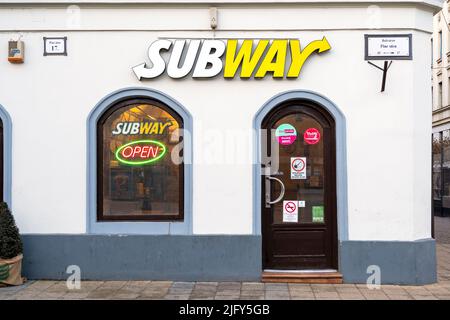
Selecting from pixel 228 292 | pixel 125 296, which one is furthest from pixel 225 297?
pixel 125 296

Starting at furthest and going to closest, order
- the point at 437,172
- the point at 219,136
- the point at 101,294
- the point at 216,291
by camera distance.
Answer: the point at 437,172, the point at 219,136, the point at 216,291, the point at 101,294

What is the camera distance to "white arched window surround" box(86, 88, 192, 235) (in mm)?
6676

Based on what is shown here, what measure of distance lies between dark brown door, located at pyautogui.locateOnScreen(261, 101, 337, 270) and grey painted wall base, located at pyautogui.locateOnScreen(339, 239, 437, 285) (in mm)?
265

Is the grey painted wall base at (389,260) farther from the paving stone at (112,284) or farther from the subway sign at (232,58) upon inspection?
the paving stone at (112,284)

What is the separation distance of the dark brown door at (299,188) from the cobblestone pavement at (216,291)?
52cm

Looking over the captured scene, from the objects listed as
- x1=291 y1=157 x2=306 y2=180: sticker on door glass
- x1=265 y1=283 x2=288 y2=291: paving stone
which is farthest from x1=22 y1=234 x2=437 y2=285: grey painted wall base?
x1=291 y1=157 x2=306 y2=180: sticker on door glass

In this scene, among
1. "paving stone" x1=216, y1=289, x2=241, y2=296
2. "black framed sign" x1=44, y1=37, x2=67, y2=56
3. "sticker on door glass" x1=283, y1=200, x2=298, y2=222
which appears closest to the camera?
"paving stone" x1=216, y1=289, x2=241, y2=296

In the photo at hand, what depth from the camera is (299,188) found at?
22.6ft

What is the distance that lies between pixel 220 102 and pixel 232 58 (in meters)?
0.65

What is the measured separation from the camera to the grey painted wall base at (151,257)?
6586 mm

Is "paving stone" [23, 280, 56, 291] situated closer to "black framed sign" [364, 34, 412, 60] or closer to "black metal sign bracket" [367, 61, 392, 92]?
"black metal sign bracket" [367, 61, 392, 92]

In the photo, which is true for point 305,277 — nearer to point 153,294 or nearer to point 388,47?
point 153,294

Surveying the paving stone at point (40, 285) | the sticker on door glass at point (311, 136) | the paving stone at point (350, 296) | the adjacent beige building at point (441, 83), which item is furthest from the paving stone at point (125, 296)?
the adjacent beige building at point (441, 83)

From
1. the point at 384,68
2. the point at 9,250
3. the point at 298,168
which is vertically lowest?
the point at 9,250
